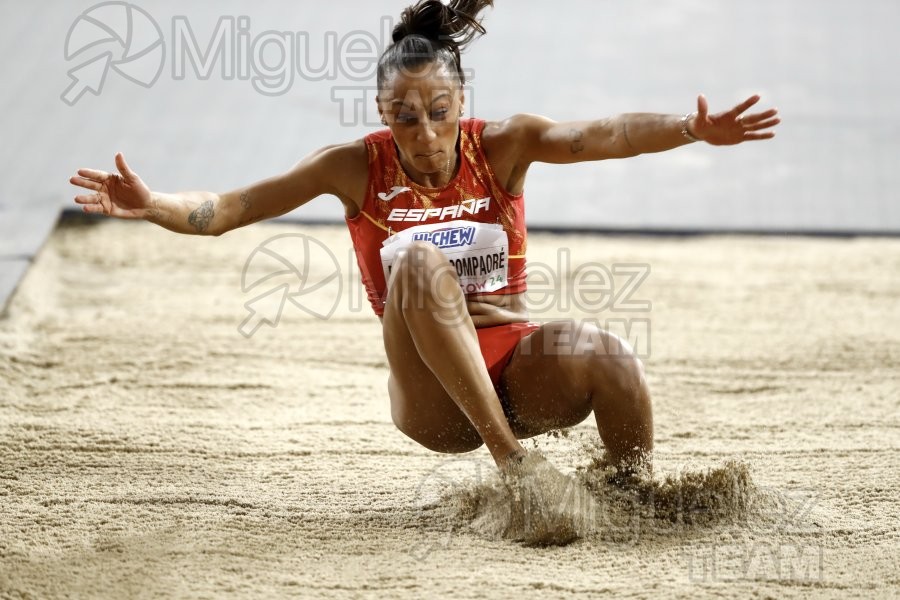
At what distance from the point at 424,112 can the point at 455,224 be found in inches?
8.8

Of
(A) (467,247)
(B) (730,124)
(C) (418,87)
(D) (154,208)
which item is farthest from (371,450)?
(B) (730,124)

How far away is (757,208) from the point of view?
14.4ft

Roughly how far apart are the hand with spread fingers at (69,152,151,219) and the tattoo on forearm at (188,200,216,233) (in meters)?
0.09

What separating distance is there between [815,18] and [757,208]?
276 centimetres

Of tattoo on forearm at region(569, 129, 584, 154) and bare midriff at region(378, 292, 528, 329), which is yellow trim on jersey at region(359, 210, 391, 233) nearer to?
bare midriff at region(378, 292, 528, 329)

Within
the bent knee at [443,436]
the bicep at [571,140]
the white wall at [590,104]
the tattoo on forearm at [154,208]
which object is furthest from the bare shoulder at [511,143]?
the white wall at [590,104]

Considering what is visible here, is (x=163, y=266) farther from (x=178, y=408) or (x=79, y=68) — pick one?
(x=79, y=68)

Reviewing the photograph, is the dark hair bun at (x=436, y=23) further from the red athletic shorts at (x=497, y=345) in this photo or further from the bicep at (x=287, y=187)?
the red athletic shorts at (x=497, y=345)

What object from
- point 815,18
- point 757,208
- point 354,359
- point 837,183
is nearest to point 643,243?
point 757,208

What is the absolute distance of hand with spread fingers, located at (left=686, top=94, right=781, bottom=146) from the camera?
1718mm

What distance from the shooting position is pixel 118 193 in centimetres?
187

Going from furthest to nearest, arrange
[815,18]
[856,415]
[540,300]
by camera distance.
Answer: [815,18] < [540,300] < [856,415]

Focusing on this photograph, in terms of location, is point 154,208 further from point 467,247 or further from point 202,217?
point 467,247

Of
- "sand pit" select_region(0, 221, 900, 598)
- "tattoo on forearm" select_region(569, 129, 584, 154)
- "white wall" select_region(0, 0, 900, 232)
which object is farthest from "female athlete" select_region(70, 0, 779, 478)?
"white wall" select_region(0, 0, 900, 232)
